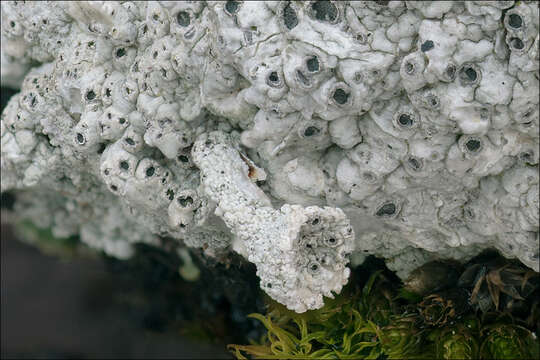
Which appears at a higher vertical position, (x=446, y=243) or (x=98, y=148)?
(x=98, y=148)

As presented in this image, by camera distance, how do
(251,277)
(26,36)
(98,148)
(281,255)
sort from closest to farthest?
(281,255) → (98,148) → (26,36) → (251,277)

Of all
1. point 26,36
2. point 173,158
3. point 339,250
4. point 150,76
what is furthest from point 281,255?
point 26,36

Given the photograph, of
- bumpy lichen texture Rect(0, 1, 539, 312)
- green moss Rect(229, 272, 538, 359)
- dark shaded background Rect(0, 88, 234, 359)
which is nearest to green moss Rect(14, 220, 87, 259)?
dark shaded background Rect(0, 88, 234, 359)

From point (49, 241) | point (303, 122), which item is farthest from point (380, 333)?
point (49, 241)

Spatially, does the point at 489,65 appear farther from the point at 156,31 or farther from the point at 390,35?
the point at 156,31

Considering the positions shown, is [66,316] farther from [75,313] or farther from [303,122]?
[303,122]

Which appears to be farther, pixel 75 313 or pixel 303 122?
pixel 75 313

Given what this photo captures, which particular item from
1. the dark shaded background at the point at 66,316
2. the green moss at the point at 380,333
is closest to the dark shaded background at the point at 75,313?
the dark shaded background at the point at 66,316

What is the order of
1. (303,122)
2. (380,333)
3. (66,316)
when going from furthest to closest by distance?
(66,316), (380,333), (303,122)
